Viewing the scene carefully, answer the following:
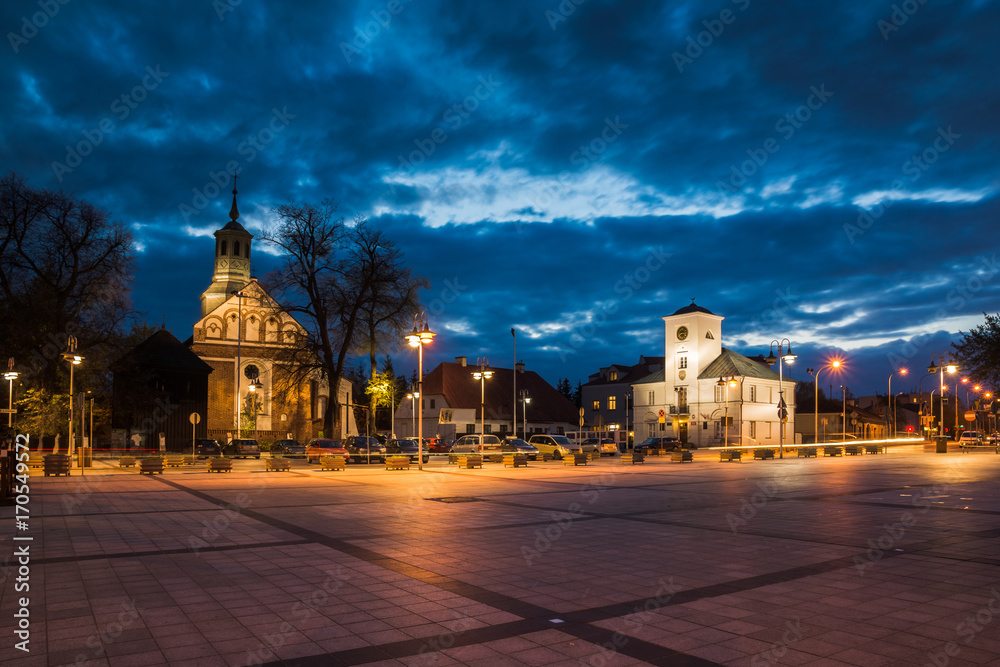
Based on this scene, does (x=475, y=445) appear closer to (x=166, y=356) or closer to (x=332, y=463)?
(x=332, y=463)

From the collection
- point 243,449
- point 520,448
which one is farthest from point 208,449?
point 520,448

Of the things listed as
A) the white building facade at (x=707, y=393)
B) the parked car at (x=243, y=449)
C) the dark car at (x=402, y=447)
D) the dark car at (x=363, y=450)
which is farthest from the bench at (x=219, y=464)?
the white building facade at (x=707, y=393)

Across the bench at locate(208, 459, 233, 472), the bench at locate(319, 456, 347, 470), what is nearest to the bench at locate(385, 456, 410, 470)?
the bench at locate(319, 456, 347, 470)

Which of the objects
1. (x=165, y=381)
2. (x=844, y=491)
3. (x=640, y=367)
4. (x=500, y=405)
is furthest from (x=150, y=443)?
(x=640, y=367)

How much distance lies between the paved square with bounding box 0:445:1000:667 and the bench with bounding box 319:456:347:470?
47.2 feet

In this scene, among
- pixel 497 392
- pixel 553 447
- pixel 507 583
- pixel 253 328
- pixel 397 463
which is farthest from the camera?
pixel 497 392

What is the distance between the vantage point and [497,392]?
8231cm

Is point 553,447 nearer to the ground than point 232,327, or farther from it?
nearer to the ground

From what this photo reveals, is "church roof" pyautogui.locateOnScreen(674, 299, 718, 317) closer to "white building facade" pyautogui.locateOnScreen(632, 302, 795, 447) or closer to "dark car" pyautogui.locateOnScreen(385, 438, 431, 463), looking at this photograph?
"white building facade" pyautogui.locateOnScreen(632, 302, 795, 447)

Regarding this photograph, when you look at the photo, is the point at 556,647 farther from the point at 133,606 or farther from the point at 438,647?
the point at 133,606

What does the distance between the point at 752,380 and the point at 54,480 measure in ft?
213

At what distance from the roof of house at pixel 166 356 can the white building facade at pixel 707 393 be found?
44268mm

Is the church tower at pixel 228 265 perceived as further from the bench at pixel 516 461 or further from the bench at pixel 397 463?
the bench at pixel 397 463

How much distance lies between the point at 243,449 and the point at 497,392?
126 feet
